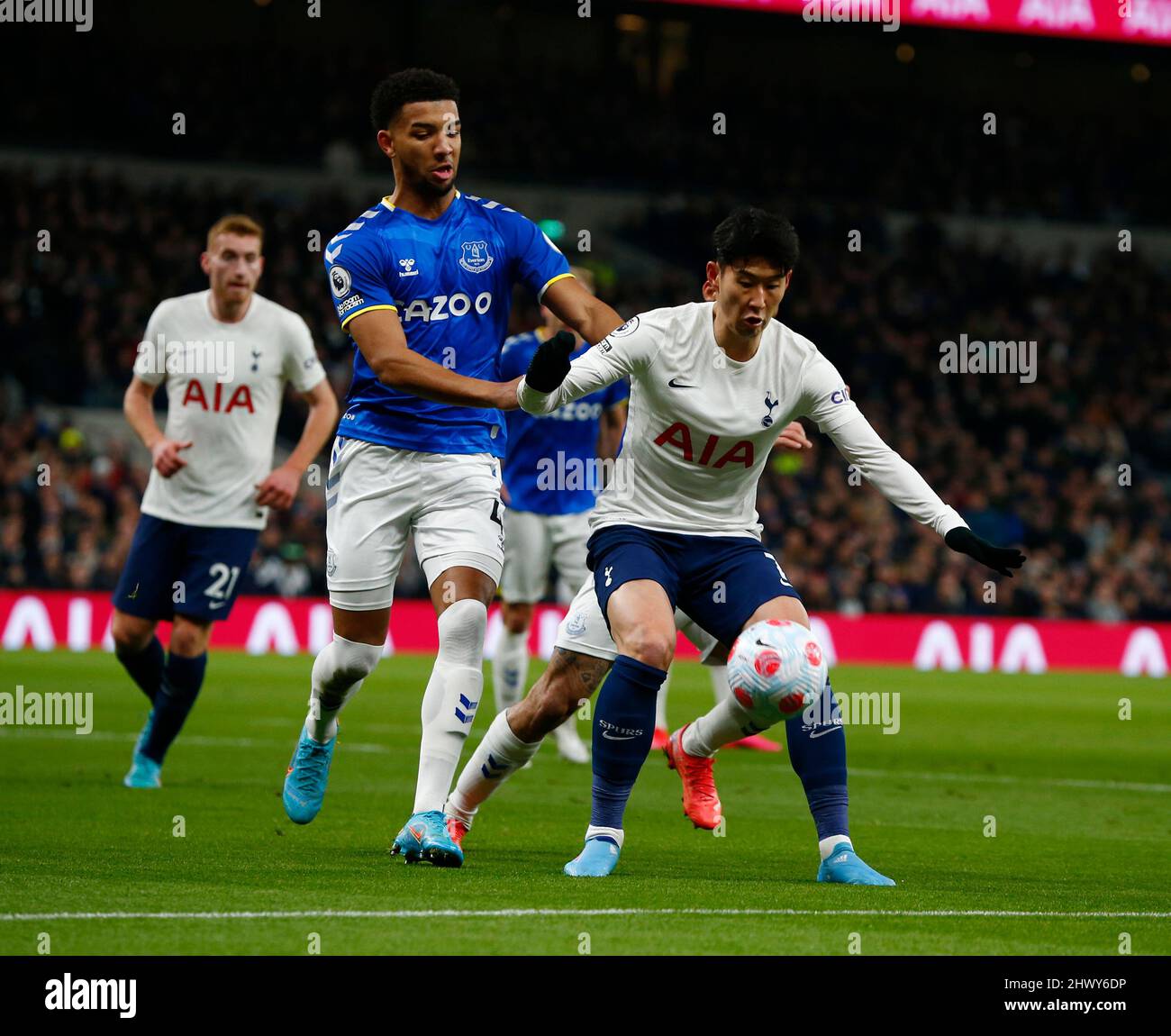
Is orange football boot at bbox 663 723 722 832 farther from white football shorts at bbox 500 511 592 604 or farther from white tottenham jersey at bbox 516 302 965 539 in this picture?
white football shorts at bbox 500 511 592 604

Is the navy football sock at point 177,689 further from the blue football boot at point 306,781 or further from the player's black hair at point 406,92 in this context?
the player's black hair at point 406,92

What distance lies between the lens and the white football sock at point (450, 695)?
6.61 metres

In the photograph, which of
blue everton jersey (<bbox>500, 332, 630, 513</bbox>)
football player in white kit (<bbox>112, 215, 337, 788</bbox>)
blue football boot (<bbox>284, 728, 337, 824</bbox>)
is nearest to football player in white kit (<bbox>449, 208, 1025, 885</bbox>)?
blue football boot (<bbox>284, 728, 337, 824</bbox>)

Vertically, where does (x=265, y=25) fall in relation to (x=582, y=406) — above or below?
above

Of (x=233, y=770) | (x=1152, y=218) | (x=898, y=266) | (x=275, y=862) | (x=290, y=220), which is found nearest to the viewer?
(x=275, y=862)

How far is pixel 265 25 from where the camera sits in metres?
33.6

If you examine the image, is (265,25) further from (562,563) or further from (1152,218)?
(562,563)

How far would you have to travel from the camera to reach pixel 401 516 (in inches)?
274

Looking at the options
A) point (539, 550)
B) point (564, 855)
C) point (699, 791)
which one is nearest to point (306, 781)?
point (564, 855)

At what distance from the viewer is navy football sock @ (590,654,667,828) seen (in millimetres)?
6309

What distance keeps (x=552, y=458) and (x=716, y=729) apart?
16.0ft

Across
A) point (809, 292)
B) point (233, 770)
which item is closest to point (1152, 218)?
point (809, 292)

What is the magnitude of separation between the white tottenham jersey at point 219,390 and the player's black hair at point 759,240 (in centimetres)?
358

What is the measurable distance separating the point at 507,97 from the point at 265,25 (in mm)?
4542
